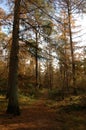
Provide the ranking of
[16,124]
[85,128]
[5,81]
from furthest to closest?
[5,81] < [16,124] < [85,128]

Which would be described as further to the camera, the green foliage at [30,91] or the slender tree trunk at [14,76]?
the green foliage at [30,91]

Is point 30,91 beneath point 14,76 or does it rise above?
beneath

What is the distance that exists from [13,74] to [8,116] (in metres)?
2.13

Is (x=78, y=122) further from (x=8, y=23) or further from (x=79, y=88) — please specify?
(x=79, y=88)

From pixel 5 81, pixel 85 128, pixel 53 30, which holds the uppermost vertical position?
pixel 53 30

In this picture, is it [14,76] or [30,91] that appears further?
[30,91]

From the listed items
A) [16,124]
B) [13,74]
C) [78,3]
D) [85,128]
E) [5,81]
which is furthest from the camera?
[5,81]

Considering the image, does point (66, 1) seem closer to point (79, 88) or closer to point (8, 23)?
point (8, 23)

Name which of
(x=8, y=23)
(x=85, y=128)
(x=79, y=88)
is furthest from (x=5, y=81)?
(x=85, y=128)

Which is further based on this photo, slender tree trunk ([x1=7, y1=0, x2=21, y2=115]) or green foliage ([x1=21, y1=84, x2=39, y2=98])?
green foliage ([x1=21, y1=84, x2=39, y2=98])

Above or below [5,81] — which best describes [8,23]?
above

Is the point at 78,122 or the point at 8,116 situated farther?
the point at 8,116

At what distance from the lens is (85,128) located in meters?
8.81

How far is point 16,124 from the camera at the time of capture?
965 cm
